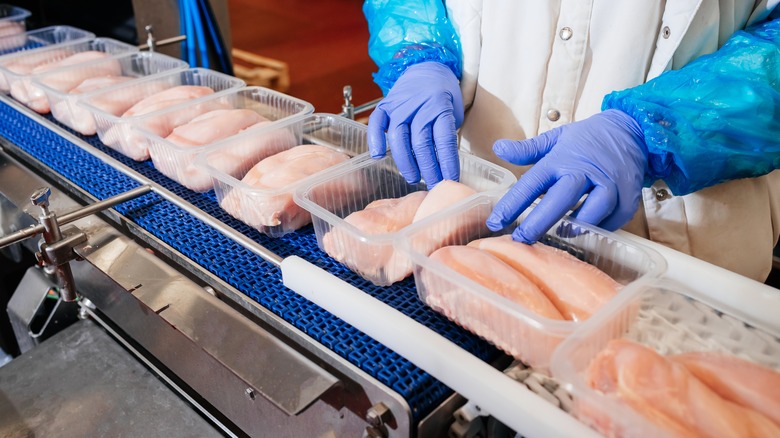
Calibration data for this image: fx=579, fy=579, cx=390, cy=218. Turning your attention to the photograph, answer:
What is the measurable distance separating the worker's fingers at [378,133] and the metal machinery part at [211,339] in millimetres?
403

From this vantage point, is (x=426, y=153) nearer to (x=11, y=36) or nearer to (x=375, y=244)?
(x=375, y=244)

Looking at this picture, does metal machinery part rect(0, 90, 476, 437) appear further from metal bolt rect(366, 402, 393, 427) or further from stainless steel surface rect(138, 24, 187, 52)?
stainless steel surface rect(138, 24, 187, 52)

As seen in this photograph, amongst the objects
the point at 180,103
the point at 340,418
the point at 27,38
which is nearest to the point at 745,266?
the point at 340,418

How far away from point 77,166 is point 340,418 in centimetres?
121

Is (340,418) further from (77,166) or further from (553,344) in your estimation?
(77,166)

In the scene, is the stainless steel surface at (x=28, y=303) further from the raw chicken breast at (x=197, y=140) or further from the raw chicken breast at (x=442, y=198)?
the raw chicken breast at (x=442, y=198)

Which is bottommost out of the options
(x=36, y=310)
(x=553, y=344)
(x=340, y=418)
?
(x=36, y=310)

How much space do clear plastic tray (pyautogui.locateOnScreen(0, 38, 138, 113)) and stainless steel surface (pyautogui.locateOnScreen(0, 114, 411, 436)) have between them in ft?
2.41

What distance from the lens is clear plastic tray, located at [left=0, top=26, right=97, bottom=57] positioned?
2693 millimetres

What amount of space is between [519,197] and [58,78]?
1.77 metres

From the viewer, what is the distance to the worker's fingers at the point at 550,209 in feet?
3.70

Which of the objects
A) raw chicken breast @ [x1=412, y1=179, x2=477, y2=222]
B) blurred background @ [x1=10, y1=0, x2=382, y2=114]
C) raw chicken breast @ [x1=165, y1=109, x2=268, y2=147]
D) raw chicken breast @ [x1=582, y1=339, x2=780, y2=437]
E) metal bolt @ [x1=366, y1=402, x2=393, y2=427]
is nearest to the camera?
raw chicken breast @ [x1=582, y1=339, x2=780, y2=437]

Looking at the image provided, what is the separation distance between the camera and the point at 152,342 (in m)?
1.37

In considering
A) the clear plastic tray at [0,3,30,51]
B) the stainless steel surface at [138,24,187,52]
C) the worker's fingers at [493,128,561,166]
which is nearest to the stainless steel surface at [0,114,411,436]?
the worker's fingers at [493,128,561,166]
